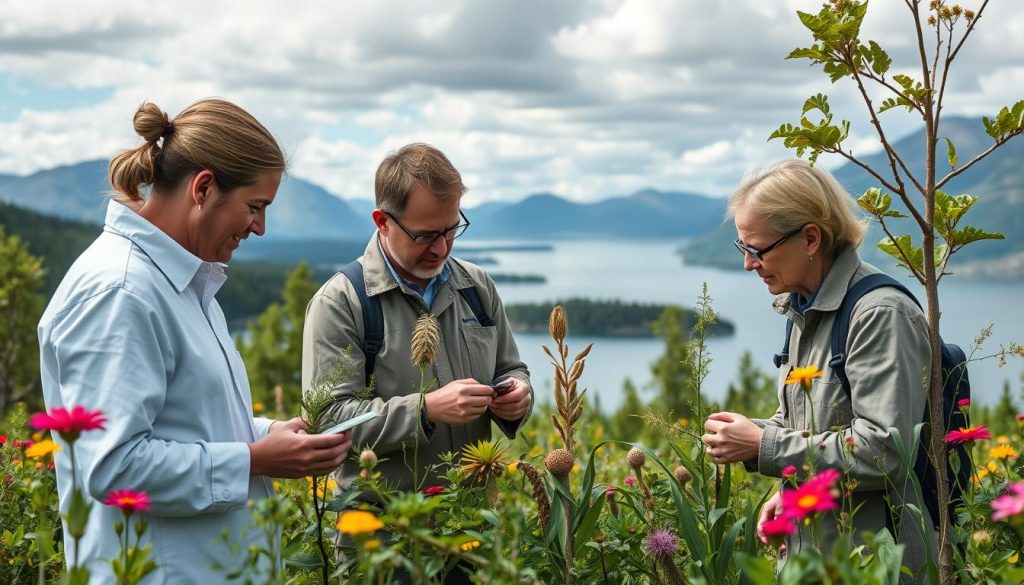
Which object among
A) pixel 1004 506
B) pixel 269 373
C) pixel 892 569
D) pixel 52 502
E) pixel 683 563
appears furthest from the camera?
pixel 269 373

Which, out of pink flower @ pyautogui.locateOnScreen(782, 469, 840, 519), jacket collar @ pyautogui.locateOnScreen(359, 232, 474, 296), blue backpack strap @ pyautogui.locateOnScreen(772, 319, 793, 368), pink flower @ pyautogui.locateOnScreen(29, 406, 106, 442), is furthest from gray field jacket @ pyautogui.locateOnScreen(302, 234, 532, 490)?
pink flower @ pyautogui.locateOnScreen(782, 469, 840, 519)

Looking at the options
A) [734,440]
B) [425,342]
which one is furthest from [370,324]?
[734,440]

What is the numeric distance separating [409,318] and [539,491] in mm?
969

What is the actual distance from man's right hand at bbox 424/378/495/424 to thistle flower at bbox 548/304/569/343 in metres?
0.41

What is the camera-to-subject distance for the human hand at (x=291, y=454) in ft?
7.97

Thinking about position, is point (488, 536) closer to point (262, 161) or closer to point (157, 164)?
point (262, 161)

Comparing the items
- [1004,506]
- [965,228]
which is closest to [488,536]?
[1004,506]

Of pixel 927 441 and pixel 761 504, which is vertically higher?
pixel 927 441

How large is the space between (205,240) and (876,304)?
205cm

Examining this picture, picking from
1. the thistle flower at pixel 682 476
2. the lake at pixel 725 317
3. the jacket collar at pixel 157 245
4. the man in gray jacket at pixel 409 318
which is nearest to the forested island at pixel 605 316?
the lake at pixel 725 317

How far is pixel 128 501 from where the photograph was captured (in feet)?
6.41

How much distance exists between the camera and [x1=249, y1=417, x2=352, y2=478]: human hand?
2428mm

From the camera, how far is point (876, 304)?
2.93m

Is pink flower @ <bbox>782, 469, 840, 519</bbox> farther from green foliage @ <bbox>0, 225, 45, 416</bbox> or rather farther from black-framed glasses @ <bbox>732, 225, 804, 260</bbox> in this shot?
green foliage @ <bbox>0, 225, 45, 416</bbox>
